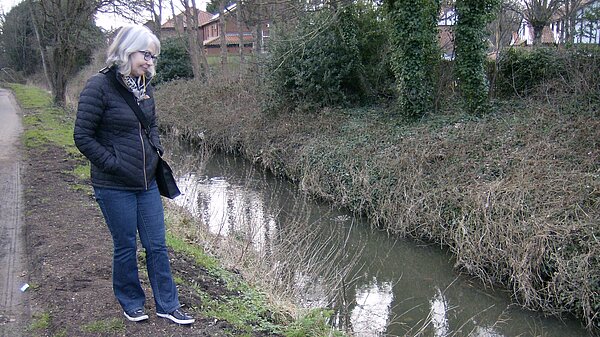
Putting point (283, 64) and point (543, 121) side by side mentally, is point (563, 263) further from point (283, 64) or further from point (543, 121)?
point (283, 64)

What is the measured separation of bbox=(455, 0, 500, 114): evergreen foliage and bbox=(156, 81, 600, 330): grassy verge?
0.54m

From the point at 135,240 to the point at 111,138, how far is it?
2.56 ft

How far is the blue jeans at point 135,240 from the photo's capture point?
12.4 ft

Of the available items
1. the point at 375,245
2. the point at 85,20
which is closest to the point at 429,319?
the point at 375,245

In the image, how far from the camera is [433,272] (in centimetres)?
877

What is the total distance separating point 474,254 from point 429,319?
1.63m

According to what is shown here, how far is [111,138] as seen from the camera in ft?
12.1

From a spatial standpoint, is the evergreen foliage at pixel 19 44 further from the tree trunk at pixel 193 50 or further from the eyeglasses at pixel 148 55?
the eyeglasses at pixel 148 55

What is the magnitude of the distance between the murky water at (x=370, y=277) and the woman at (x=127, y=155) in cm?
275

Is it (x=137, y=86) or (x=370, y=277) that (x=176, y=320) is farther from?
(x=370, y=277)

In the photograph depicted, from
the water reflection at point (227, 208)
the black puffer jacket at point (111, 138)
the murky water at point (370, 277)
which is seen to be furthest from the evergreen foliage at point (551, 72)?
the black puffer jacket at point (111, 138)

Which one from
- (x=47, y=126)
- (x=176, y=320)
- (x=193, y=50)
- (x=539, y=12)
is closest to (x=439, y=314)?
(x=176, y=320)

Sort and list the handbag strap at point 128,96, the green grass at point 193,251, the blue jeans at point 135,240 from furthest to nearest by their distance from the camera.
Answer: the green grass at point 193,251 < the blue jeans at point 135,240 < the handbag strap at point 128,96

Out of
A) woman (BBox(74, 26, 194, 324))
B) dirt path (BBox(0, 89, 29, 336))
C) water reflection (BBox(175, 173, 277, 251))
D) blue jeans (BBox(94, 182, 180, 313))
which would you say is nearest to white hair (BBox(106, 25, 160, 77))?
woman (BBox(74, 26, 194, 324))
